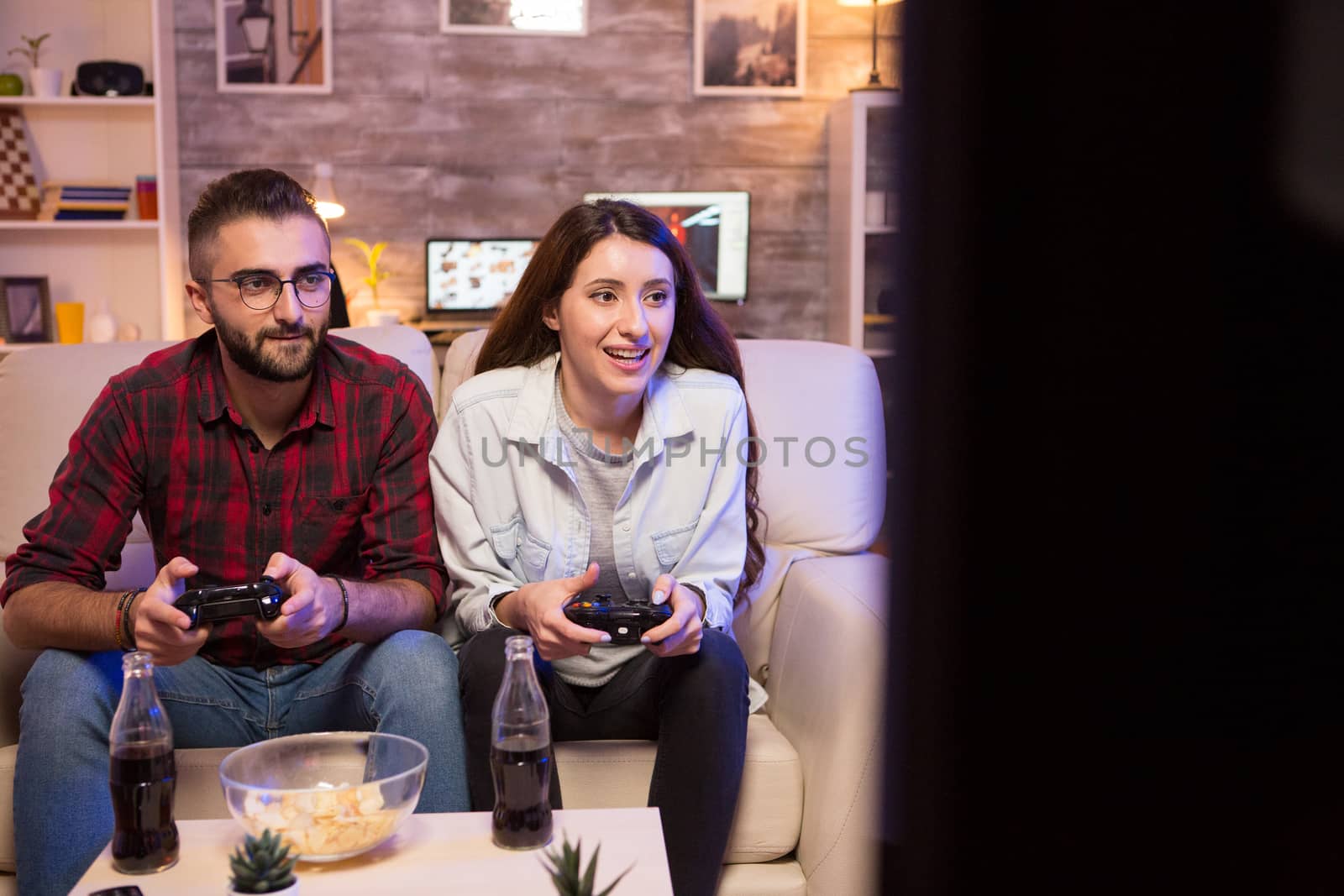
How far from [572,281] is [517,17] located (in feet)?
9.02

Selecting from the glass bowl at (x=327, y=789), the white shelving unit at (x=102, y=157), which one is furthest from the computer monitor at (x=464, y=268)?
the glass bowl at (x=327, y=789)

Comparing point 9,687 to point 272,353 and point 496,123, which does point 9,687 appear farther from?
point 496,123

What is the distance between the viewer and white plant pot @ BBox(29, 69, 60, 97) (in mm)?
3730

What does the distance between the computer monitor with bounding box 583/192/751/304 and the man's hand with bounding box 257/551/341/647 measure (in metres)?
2.90

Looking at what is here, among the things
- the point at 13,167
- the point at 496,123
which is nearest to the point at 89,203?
the point at 13,167

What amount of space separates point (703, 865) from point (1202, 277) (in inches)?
49.1

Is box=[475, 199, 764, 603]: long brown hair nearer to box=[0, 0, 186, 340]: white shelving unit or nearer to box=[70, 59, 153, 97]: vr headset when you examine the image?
box=[0, 0, 186, 340]: white shelving unit

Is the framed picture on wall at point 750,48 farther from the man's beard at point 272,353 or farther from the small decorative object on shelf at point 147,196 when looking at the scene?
the man's beard at point 272,353

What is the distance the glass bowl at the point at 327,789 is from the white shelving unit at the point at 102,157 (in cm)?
309

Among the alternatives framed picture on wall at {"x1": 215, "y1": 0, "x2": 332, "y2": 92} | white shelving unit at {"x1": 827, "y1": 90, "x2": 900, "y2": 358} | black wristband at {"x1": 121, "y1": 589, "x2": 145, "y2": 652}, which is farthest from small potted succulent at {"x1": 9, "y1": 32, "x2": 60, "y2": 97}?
black wristband at {"x1": 121, "y1": 589, "x2": 145, "y2": 652}

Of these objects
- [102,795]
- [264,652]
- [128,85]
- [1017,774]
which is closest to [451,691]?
[264,652]

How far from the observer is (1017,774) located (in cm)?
24

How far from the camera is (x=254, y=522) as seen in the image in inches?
60.4

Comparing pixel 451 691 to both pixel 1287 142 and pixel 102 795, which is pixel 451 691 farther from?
pixel 1287 142
